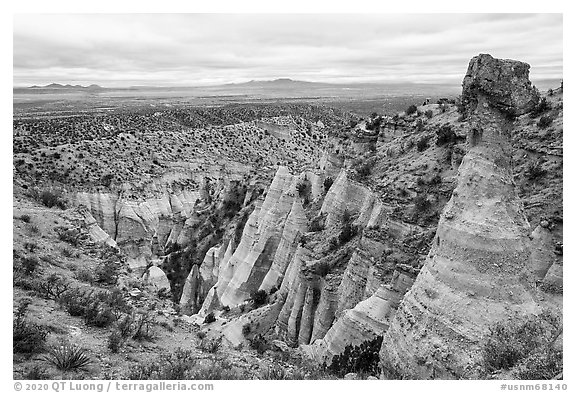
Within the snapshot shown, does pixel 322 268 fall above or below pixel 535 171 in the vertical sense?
below

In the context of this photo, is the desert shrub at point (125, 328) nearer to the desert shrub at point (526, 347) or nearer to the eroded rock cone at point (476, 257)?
the eroded rock cone at point (476, 257)

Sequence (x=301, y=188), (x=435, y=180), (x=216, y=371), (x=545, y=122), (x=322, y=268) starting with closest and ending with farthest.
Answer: (x=216, y=371)
(x=545, y=122)
(x=435, y=180)
(x=322, y=268)
(x=301, y=188)

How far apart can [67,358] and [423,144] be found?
55.4 feet

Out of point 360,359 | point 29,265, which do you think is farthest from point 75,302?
point 360,359

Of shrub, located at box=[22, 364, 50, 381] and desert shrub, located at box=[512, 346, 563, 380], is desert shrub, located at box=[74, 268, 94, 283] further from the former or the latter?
desert shrub, located at box=[512, 346, 563, 380]

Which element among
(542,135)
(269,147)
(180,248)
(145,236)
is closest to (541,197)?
(542,135)

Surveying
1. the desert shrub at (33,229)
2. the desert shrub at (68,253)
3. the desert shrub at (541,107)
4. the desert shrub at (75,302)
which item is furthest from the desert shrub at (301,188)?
the desert shrub at (75,302)

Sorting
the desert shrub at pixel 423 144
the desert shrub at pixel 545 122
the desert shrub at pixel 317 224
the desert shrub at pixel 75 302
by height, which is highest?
the desert shrub at pixel 545 122

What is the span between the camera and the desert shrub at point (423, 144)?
2064 centimetres

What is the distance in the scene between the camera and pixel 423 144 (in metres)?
20.7

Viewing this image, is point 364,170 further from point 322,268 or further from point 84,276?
point 84,276

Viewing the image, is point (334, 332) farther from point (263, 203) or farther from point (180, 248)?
point (180, 248)

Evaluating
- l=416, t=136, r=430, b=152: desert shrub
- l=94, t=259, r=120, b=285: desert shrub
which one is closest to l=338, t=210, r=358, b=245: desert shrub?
l=416, t=136, r=430, b=152: desert shrub

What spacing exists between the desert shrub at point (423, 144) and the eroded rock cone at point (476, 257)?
9833mm
